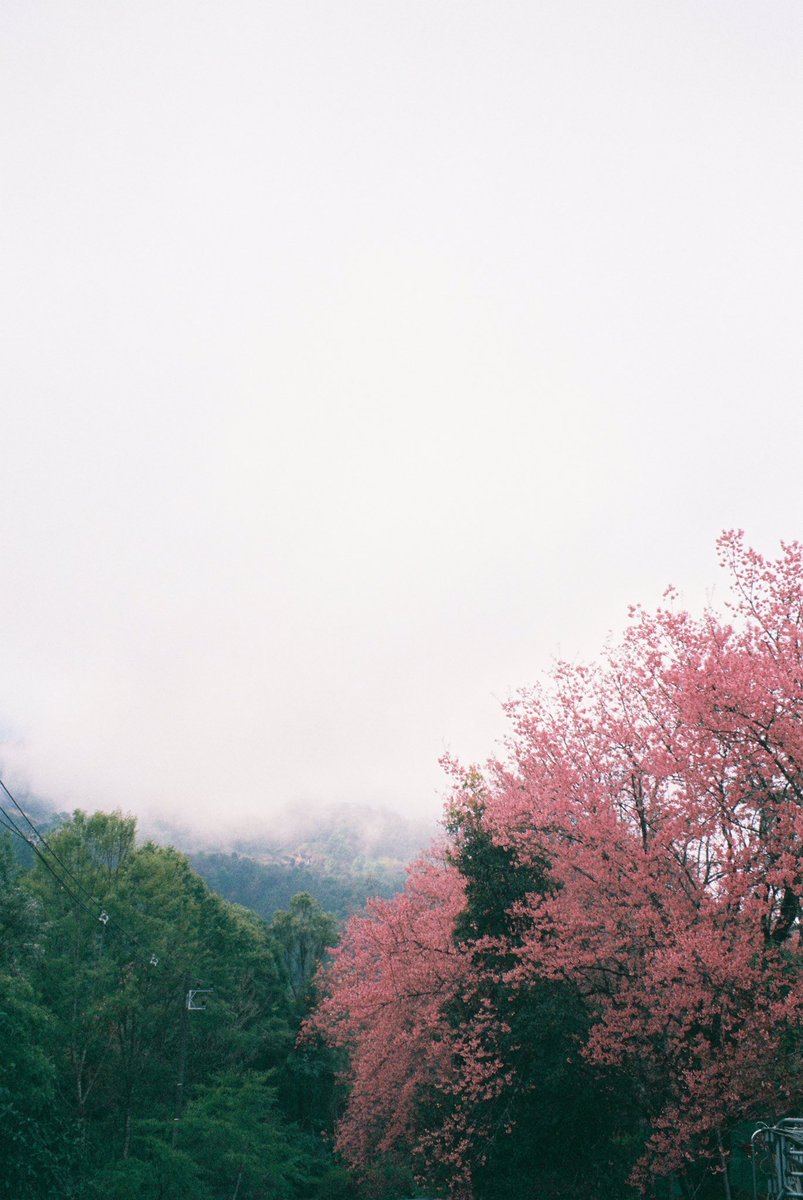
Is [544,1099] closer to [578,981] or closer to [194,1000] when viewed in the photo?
[578,981]

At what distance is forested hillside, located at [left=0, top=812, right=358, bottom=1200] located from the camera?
57.6ft

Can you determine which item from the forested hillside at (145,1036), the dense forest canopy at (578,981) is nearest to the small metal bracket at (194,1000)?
the forested hillside at (145,1036)

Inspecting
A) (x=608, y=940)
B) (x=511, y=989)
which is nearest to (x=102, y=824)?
(x=511, y=989)

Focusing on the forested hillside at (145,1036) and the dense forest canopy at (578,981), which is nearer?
the dense forest canopy at (578,981)

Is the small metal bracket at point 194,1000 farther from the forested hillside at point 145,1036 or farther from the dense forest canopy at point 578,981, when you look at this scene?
the dense forest canopy at point 578,981

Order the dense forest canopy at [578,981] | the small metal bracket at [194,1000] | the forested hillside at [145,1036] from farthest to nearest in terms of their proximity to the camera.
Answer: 1. the small metal bracket at [194,1000]
2. the forested hillside at [145,1036]
3. the dense forest canopy at [578,981]

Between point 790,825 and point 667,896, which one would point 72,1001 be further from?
point 790,825

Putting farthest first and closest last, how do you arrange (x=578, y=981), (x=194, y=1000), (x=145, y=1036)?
(x=194, y=1000)
(x=145, y=1036)
(x=578, y=981)

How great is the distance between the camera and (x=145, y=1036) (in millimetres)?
33719

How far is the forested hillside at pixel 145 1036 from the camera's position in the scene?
17562mm

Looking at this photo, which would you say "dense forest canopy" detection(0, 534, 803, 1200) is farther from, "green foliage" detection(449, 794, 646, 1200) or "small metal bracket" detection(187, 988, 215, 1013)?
"small metal bracket" detection(187, 988, 215, 1013)

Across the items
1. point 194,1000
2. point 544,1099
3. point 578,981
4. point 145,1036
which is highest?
point 578,981

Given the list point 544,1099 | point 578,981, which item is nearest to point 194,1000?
point 544,1099

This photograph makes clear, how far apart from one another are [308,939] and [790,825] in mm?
A: 47055
